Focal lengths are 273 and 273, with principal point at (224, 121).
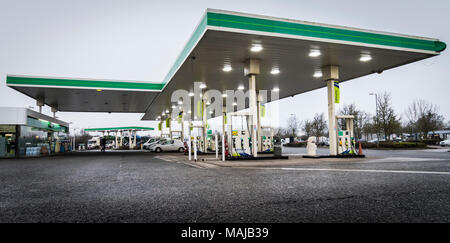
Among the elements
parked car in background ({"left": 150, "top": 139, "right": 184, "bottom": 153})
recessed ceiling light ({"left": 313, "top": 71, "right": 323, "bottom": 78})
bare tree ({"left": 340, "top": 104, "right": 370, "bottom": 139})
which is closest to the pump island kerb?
recessed ceiling light ({"left": 313, "top": 71, "right": 323, "bottom": 78})

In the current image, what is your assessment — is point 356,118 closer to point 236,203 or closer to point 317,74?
point 317,74

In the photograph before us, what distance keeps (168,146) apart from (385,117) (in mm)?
25713

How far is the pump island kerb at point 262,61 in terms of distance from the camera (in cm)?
1063

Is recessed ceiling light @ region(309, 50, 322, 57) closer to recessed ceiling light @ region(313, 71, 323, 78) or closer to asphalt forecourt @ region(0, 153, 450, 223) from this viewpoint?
recessed ceiling light @ region(313, 71, 323, 78)

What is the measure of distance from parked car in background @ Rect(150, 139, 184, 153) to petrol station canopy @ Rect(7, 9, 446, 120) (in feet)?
31.6

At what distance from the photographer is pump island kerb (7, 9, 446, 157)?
1063 cm

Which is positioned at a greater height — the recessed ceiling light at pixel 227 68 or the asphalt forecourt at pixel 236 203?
the recessed ceiling light at pixel 227 68

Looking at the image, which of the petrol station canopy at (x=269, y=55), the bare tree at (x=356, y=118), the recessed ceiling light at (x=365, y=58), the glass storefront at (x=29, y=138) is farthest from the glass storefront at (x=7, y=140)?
the bare tree at (x=356, y=118)

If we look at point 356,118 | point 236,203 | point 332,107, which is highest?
point 356,118

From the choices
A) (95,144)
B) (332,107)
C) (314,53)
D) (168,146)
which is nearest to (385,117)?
(332,107)

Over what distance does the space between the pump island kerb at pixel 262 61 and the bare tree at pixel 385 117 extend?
52.6 ft

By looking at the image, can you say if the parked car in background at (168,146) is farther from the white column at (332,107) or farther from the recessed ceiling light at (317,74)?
the white column at (332,107)

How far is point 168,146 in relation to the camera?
3008 centimetres
